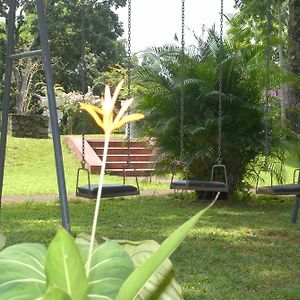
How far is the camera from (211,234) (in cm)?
677

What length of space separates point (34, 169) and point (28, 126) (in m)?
3.23

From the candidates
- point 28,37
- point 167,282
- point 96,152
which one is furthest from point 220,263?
point 28,37

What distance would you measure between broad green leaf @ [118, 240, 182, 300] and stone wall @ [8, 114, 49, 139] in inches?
616

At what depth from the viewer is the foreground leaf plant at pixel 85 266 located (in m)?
0.73

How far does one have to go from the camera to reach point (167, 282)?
1058mm

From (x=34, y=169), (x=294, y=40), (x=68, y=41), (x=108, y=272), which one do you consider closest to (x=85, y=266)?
(x=108, y=272)

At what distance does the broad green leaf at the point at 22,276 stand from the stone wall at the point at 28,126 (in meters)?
15.8

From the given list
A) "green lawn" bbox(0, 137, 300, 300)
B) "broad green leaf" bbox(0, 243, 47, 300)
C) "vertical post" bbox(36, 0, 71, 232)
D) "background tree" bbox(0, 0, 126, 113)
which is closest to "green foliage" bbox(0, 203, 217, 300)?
"broad green leaf" bbox(0, 243, 47, 300)

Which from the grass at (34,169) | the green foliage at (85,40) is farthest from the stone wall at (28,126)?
the green foliage at (85,40)

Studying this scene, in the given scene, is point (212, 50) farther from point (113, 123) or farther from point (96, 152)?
point (113, 123)

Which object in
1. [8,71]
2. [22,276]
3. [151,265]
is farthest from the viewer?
[8,71]

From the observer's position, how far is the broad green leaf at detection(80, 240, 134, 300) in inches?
33.3

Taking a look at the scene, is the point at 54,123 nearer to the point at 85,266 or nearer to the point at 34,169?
the point at 85,266

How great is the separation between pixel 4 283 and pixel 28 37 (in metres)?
26.2
